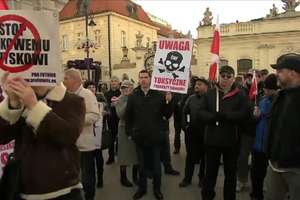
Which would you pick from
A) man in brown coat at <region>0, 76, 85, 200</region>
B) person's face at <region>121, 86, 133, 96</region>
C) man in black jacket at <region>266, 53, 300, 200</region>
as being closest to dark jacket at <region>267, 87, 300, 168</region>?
man in black jacket at <region>266, 53, 300, 200</region>

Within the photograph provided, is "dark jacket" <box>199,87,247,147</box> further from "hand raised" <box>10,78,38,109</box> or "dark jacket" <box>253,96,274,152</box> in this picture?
"hand raised" <box>10,78,38,109</box>

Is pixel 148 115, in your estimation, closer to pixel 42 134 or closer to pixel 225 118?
pixel 225 118

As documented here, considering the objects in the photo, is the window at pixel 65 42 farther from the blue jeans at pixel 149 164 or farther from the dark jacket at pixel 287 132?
the dark jacket at pixel 287 132

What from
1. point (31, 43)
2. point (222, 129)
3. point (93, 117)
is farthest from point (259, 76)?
point (31, 43)

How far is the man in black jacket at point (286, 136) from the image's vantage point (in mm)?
4301

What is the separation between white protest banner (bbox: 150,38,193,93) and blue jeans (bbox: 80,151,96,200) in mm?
1397

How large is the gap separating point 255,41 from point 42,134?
36643 millimetres

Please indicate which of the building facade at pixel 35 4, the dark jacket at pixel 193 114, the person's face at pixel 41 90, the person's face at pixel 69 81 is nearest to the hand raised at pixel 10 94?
the person's face at pixel 41 90

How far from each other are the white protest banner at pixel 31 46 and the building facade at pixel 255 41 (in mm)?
34489

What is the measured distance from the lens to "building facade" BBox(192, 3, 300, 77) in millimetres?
36562

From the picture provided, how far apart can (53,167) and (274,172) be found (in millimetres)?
2450

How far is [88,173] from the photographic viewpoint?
6215 mm

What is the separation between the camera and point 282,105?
14.6ft

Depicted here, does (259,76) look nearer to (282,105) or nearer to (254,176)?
(254,176)
